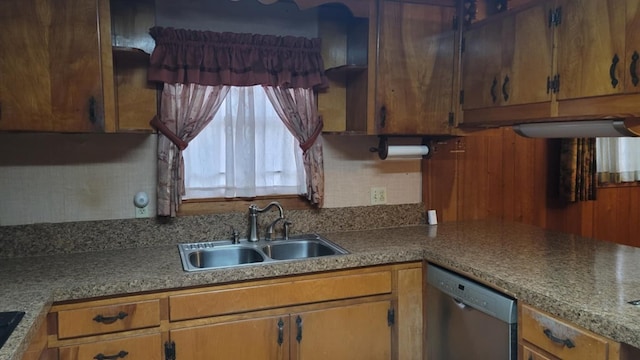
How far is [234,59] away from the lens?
2240mm

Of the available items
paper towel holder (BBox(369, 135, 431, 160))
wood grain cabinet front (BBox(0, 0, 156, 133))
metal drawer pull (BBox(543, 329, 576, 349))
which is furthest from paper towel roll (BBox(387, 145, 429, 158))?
wood grain cabinet front (BBox(0, 0, 156, 133))

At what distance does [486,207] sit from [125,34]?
2.32 metres

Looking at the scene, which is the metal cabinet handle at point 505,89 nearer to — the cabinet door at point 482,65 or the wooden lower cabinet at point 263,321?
the cabinet door at point 482,65

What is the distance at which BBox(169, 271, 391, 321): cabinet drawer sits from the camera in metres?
1.77

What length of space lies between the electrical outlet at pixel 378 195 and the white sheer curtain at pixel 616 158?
1.93 meters

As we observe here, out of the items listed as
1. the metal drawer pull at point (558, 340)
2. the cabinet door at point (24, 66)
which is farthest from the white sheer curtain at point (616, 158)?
the cabinet door at point (24, 66)

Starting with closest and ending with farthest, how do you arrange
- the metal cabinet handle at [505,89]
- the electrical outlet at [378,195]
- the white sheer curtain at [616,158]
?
the metal cabinet handle at [505,89], the electrical outlet at [378,195], the white sheer curtain at [616,158]

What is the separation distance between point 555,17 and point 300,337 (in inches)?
68.2

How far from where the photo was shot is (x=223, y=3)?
227 cm

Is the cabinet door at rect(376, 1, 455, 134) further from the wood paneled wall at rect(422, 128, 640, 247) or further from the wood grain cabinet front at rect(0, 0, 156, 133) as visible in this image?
the wood grain cabinet front at rect(0, 0, 156, 133)

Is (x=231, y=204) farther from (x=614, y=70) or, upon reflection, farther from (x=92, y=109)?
(x=614, y=70)

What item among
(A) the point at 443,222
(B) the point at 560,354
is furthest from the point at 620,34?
(A) the point at 443,222

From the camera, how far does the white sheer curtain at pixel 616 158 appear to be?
11.3 feet

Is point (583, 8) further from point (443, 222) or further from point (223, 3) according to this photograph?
point (223, 3)
